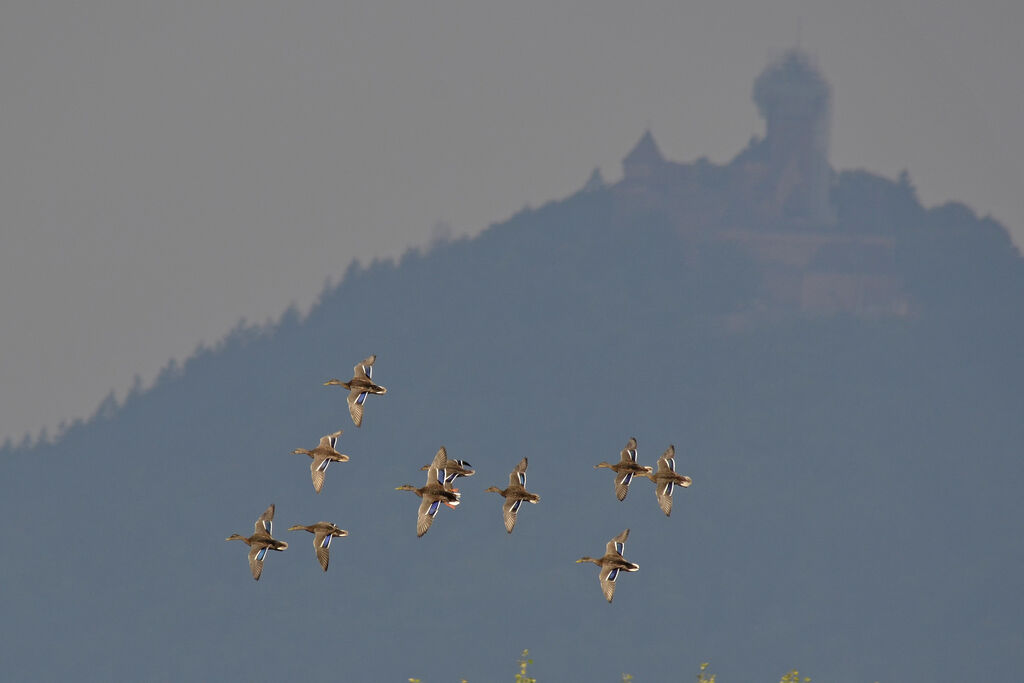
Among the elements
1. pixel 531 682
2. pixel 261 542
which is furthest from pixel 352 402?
pixel 531 682

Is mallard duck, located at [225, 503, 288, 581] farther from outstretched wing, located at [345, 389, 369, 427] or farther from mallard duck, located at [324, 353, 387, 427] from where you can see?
mallard duck, located at [324, 353, 387, 427]

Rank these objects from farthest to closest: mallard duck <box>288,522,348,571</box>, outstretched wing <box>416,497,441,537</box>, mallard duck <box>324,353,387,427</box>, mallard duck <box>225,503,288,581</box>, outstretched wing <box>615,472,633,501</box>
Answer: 1. mallard duck <box>324,353,387,427</box>
2. outstretched wing <box>615,472,633,501</box>
3. outstretched wing <box>416,497,441,537</box>
4. mallard duck <box>288,522,348,571</box>
5. mallard duck <box>225,503,288,581</box>

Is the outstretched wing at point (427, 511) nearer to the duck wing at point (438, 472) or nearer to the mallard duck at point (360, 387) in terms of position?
the duck wing at point (438, 472)

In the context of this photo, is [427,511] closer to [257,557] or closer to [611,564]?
[257,557]

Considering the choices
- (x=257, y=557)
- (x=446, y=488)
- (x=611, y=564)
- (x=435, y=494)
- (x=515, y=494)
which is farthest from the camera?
(x=515, y=494)

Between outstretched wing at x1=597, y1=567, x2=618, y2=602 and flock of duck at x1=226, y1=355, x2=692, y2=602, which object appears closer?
flock of duck at x1=226, y1=355, x2=692, y2=602

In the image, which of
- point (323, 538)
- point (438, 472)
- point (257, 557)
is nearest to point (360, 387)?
point (438, 472)

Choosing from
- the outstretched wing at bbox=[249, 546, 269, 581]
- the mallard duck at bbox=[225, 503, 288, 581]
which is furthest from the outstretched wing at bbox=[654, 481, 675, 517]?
the outstretched wing at bbox=[249, 546, 269, 581]

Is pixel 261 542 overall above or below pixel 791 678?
below

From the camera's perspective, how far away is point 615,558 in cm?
5622

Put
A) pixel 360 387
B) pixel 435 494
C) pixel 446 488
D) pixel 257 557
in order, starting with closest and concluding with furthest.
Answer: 1. pixel 257 557
2. pixel 446 488
3. pixel 435 494
4. pixel 360 387

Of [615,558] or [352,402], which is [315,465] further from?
[615,558]

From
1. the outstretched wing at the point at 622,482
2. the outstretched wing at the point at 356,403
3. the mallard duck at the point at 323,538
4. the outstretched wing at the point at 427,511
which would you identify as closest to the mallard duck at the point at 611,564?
the outstretched wing at the point at 622,482

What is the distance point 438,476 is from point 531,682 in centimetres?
937
